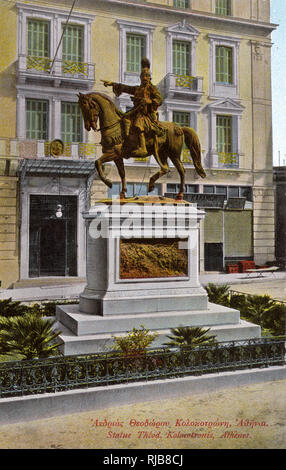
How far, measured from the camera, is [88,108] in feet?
32.3

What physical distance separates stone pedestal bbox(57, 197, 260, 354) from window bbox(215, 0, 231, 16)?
13.2 metres

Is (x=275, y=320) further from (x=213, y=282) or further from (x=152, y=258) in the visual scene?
(x=213, y=282)

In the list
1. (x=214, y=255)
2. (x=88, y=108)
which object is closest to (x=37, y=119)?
(x=214, y=255)

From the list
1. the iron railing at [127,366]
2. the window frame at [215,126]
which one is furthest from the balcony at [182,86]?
the iron railing at [127,366]

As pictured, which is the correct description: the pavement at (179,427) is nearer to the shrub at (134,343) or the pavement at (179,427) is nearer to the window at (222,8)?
the shrub at (134,343)

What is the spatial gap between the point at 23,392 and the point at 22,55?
605 inches

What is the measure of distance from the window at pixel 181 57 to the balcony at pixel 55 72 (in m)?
3.89

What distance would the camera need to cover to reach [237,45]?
20.2m

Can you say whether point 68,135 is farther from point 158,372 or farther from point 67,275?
point 158,372

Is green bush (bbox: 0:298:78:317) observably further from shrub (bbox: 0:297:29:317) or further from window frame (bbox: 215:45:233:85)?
window frame (bbox: 215:45:233:85)

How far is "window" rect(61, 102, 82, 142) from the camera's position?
19.5 m

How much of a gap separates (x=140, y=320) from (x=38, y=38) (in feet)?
47.6
